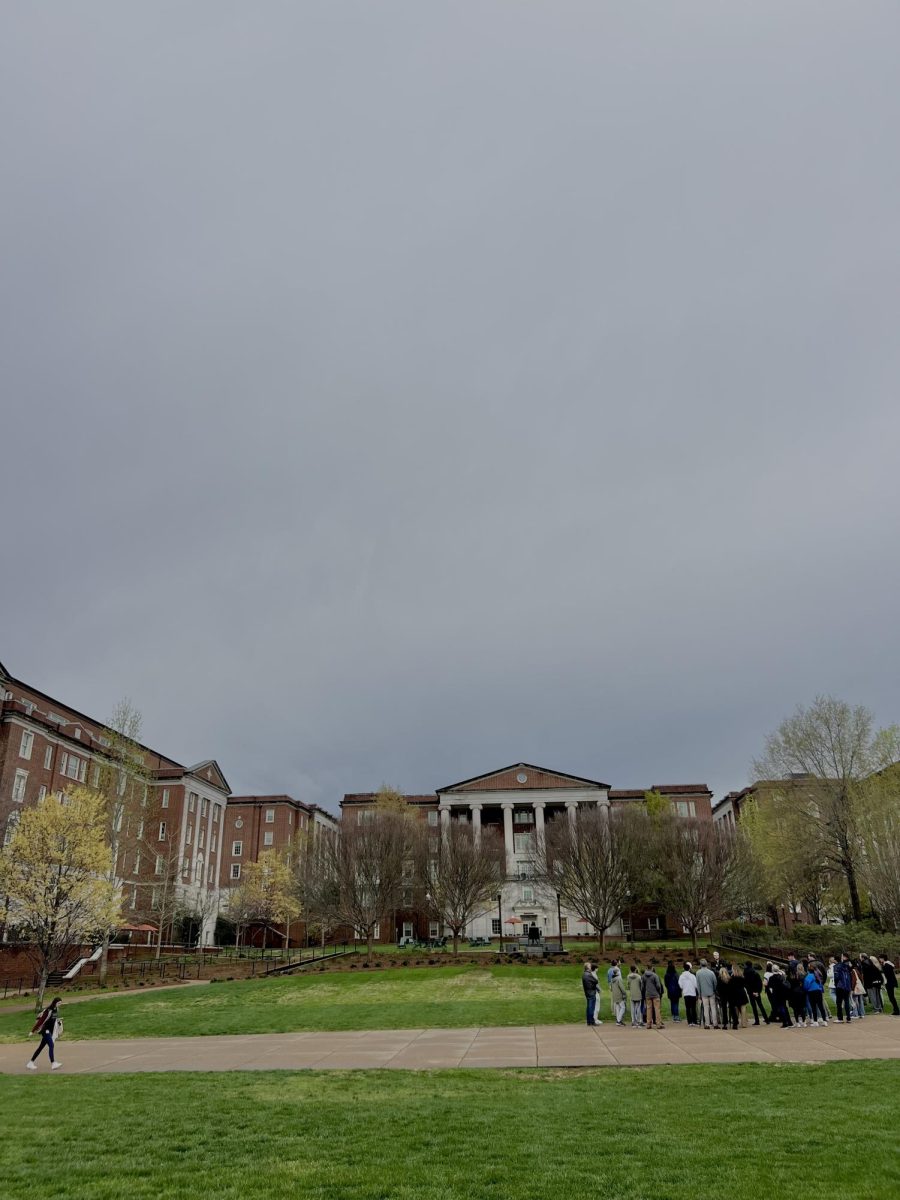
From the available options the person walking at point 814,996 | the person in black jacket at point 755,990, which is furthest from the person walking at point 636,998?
the person walking at point 814,996

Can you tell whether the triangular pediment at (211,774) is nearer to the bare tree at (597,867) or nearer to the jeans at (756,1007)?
the bare tree at (597,867)

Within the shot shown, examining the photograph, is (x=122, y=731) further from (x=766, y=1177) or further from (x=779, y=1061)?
(x=766, y=1177)

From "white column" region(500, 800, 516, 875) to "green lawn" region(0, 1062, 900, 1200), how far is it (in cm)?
7237

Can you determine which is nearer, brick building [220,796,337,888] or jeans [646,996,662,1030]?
A: jeans [646,996,662,1030]

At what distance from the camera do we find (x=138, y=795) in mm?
56719

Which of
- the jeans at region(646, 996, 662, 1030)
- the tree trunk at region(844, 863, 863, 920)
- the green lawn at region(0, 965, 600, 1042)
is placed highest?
the tree trunk at region(844, 863, 863, 920)

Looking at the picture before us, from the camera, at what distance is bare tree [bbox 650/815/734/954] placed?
4969 centimetres

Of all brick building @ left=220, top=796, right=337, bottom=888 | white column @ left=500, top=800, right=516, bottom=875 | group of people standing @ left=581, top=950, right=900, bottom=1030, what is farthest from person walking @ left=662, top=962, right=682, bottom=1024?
brick building @ left=220, top=796, right=337, bottom=888

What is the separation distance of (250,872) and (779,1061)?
6861 centimetres

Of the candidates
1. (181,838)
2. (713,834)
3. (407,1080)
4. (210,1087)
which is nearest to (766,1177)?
(407,1080)

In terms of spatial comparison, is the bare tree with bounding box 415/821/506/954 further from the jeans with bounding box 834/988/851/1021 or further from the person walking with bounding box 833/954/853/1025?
the person walking with bounding box 833/954/853/1025

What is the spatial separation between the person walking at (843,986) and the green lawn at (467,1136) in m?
7.56

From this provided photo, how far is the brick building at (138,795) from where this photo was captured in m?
55.2

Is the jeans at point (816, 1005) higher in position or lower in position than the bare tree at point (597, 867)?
lower
